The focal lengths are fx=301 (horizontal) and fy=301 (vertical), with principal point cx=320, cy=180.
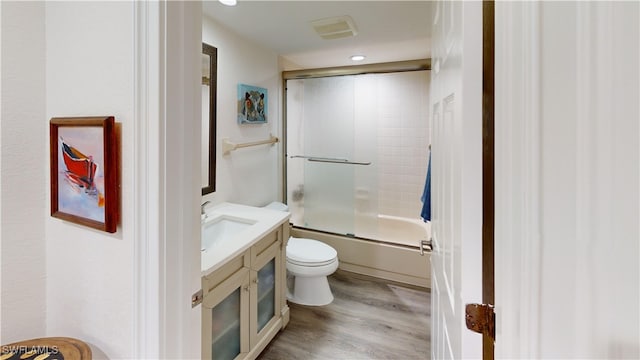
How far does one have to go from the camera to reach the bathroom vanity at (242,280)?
142 cm

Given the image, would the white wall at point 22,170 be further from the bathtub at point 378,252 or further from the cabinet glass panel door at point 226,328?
the bathtub at point 378,252

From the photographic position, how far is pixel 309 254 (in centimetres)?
244

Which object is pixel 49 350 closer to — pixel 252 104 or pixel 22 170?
pixel 22 170

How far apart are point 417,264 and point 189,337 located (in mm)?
2329

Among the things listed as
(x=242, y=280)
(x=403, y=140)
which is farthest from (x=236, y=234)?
(x=403, y=140)

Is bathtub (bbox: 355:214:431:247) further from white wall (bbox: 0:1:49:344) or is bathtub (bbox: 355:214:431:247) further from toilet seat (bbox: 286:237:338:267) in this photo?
white wall (bbox: 0:1:49:344)

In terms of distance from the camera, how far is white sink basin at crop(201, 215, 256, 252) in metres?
1.89

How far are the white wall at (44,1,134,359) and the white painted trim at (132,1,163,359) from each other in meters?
0.04

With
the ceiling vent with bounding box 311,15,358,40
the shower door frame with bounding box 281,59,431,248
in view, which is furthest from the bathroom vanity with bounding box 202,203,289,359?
the ceiling vent with bounding box 311,15,358,40

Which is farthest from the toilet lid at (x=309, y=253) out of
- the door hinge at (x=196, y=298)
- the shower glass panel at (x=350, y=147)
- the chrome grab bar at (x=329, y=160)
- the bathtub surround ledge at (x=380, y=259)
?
the door hinge at (x=196, y=298)

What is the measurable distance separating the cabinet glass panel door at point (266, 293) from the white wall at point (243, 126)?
2.20 feet

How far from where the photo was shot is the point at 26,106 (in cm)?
97

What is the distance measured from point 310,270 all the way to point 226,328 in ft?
2.79
